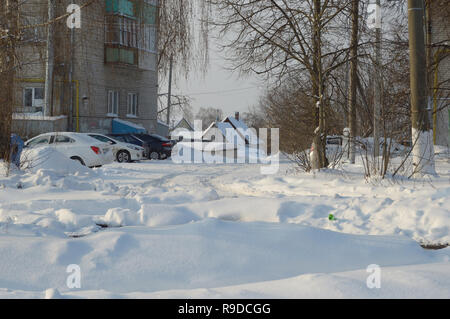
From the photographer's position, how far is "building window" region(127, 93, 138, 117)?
36.7 m

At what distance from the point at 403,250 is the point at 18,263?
12.8ft

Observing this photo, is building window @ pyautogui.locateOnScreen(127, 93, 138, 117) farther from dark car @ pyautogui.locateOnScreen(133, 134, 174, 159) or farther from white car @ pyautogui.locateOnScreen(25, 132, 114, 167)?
white car @ pyautogui.locateOnScreen(25, 132, 114, 167)

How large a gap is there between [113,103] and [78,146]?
17.9 m

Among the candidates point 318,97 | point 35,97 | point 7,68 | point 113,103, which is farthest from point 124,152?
point 113,103

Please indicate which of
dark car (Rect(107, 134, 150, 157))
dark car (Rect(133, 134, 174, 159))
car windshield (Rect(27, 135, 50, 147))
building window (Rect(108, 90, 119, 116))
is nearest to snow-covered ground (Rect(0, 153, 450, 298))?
car windshield (Rect(27, 135, 50, 147))

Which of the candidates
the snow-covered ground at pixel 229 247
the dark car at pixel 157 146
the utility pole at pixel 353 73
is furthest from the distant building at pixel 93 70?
the utility pole at pixel 353 73

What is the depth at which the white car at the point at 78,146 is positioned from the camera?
58.5 ft

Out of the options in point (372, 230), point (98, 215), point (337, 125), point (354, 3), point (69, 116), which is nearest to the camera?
point (372, 230)

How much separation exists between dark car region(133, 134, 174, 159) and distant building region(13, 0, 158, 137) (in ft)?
10.9

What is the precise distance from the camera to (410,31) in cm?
1084

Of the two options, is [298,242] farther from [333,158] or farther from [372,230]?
[333,158]

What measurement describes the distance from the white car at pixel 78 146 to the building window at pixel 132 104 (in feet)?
60.4
